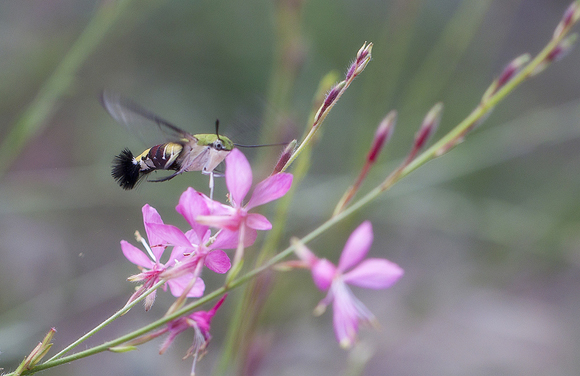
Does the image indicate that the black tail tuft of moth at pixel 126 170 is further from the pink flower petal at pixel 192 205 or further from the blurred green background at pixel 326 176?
the blurred green background at pixel 326 176

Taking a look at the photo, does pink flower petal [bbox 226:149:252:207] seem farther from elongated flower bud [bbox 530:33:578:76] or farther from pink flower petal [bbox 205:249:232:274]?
elongated flower bud [bbox 530:33:578:76]

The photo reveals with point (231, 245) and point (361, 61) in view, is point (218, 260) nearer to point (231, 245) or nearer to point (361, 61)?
point (231, 245)

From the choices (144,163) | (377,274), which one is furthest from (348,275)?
(144,163)

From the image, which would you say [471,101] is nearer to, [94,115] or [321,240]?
[321,240]

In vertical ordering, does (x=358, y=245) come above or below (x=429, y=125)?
below

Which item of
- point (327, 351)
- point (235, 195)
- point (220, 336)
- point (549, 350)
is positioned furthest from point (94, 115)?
point (549, 350)

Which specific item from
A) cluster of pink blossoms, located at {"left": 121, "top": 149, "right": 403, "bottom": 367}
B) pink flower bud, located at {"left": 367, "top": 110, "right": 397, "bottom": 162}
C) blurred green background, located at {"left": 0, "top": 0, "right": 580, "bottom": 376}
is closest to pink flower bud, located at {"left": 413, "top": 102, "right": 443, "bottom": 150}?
pink flower bud, located at {"left": 367, "top": 110, "right": 397, "bottom": 162}

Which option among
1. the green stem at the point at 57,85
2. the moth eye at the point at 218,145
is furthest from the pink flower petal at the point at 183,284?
the green stem at the point at 57,85
